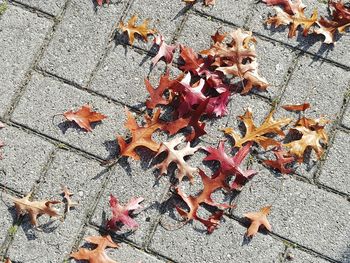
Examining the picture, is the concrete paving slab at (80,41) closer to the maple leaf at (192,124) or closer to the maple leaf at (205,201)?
the maple leaf at (192,124)

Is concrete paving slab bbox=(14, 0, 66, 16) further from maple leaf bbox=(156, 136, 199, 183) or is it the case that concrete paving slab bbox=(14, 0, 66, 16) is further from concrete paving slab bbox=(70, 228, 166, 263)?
concrete paving slab bbox=(70, 228, 166, 263)

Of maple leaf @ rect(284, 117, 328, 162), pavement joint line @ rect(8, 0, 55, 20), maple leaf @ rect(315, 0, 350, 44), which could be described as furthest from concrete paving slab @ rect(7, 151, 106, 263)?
maple leaf @ rect(315, 0, 350, 44)

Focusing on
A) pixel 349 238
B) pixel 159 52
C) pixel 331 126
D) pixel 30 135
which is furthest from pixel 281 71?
pixel 30 135

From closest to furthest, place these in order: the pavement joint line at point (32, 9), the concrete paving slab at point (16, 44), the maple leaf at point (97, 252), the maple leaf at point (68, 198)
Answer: the maple leaf at point (97, 252) < the maple leaf at point (68, 198) < the concrete paving slab at point (16, 44) < the pavement joint line at point (32, 9)

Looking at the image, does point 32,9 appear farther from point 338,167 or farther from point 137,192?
point 338,167

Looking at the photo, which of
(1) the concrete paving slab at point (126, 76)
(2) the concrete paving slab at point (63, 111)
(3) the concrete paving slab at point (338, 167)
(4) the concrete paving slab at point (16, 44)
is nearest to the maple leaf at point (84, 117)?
(2) the concrete paving slab at point (63, 111)

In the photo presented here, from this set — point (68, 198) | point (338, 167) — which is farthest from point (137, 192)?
point (338, 167)
